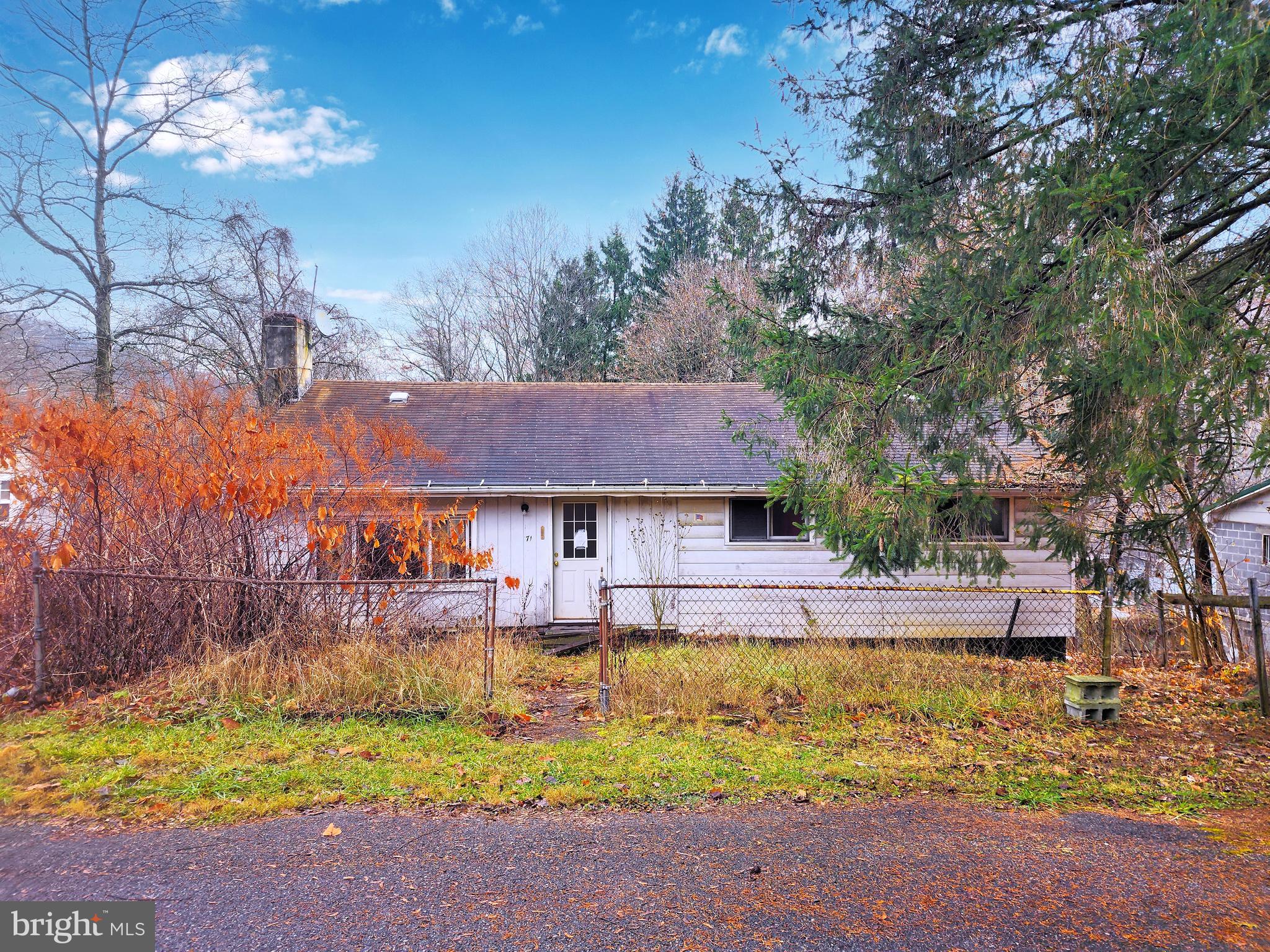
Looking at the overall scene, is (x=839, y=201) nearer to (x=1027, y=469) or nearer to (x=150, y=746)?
(x=1027, y=469)

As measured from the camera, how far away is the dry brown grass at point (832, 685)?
6223 mm

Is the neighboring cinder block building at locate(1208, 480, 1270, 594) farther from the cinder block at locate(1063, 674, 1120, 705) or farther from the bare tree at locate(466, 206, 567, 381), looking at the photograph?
the bare tree at locate(466, 206, 567, 381)

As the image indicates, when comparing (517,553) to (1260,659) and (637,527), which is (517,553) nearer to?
(637,527)

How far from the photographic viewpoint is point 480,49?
1185cm

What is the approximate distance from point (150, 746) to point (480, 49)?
38.8ft

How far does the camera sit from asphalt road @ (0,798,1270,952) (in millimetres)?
2869

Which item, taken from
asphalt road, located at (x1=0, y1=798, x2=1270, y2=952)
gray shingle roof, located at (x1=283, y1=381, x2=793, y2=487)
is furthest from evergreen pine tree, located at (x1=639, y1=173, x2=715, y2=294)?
asphalt road, located at (x1=0, y1=798, x2=1270, y2=952)

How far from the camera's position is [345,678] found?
20.6 feet

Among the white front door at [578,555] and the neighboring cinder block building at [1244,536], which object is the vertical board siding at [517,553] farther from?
the neighboring cinder block building at [1244,536]

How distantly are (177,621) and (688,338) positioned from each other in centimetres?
2065

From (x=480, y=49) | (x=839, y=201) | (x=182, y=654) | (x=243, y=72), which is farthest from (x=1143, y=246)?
(x=243, y=72)

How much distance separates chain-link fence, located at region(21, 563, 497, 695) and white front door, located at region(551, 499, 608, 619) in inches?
148

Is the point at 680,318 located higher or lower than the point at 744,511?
higher

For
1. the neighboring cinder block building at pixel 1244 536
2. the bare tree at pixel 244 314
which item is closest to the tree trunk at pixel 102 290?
the bare tree at pixel 244 314
